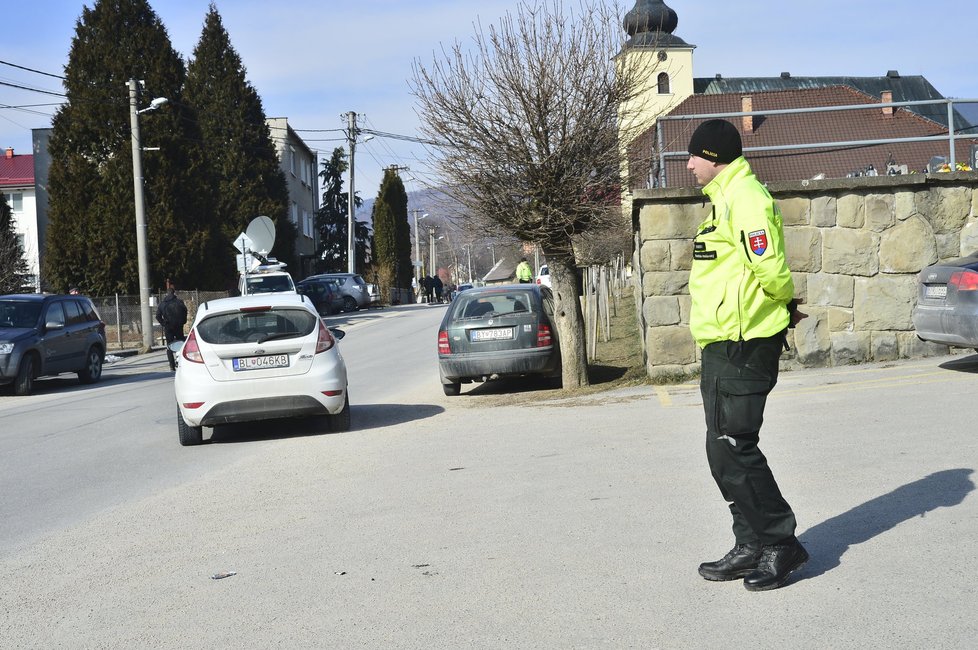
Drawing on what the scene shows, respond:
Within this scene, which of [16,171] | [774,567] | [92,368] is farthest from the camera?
[16,171]

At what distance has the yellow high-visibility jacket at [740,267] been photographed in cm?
459

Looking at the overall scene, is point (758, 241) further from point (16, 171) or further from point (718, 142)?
point (16, 171)

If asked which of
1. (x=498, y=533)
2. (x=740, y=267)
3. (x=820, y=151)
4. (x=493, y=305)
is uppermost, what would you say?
(x=820, y=151)

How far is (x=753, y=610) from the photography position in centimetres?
448

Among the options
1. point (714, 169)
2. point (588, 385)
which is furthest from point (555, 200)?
point (714, 169)

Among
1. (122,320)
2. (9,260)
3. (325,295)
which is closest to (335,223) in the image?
(325,295)

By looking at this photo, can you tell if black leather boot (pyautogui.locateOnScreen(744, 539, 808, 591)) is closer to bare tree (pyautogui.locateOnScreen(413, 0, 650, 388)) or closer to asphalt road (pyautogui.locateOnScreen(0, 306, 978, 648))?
asphalt road (pyautogui.locateOnScreen(0, 306, 978, 648))

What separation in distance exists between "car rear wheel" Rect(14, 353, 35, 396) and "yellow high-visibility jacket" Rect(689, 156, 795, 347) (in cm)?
1602

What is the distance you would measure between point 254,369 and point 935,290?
7.01 metres

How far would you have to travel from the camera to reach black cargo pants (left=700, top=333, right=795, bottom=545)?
468cm

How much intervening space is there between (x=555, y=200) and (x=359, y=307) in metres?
36.9

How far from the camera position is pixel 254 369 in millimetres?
10797

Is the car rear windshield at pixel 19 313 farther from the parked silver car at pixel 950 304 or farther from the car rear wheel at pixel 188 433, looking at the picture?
the parked silver car at pixel 950 304

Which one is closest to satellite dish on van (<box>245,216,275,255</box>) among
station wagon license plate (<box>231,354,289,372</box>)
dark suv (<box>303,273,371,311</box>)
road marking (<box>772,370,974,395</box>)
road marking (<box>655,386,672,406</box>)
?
dark suv (<box>303,273,371,311</box>)
